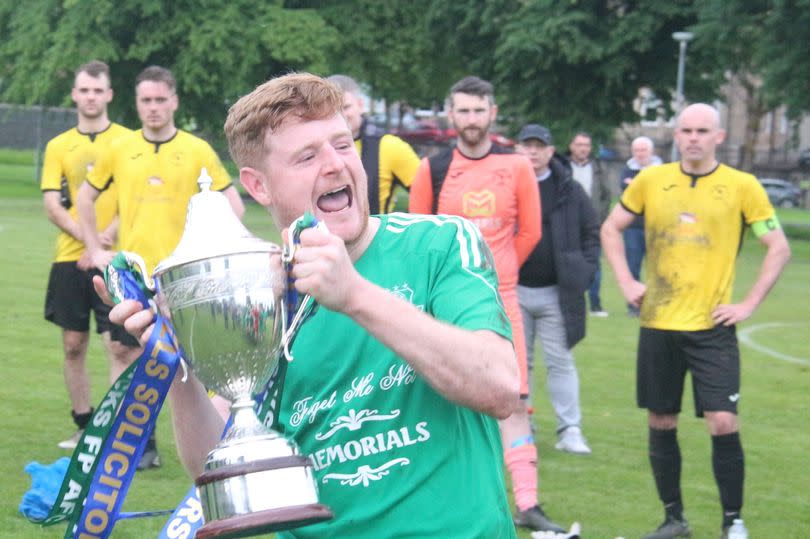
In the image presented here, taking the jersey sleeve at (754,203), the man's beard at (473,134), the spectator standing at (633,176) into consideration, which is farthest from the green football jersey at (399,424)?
the spectator standing at (633,176)

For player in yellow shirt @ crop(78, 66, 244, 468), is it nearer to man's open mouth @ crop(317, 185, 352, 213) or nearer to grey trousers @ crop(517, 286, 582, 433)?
grey trousers @ crop(517, 286, 582, 433)

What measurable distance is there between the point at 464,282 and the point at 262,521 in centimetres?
67

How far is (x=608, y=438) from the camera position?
972 cm

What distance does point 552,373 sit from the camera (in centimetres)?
917

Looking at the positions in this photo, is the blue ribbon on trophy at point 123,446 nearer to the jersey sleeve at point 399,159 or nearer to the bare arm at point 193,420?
the bare arm at point 193,420

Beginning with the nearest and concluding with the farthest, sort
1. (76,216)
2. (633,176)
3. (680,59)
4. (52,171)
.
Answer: (76,216) < (52,171) < (633,176) < (680,59)

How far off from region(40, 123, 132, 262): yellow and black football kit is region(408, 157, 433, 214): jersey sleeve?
199cm

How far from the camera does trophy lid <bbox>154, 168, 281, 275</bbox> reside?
2674mm

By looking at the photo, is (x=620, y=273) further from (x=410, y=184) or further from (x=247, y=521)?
(x=247, y=521)

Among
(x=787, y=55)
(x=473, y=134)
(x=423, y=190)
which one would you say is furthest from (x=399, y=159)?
(x=787, y=55)

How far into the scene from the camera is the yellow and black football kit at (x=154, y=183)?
798 centimetres

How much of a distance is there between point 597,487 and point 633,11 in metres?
27.7

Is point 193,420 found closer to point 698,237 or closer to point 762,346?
point 698,237

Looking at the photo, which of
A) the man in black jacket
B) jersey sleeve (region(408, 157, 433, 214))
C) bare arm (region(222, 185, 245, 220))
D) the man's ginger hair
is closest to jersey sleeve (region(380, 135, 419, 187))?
jersey sleeve (region(408, 157, 433, 214))
